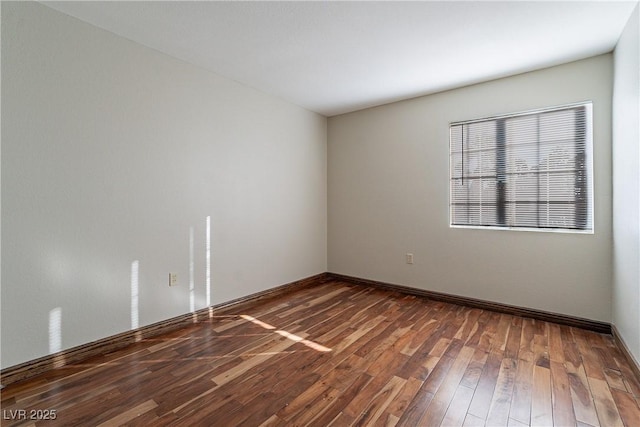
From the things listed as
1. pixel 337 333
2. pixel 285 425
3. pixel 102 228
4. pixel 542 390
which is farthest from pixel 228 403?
pixel 542 390

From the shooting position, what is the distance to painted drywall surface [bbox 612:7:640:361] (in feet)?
6.59

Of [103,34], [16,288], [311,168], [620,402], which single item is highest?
[103,34]

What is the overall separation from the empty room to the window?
0.02 metres

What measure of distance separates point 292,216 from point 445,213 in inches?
79.7

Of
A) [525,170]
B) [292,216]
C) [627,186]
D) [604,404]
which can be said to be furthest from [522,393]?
[292,216]

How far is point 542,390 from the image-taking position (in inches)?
72.9

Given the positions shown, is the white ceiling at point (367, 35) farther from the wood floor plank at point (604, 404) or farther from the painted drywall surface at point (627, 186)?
the wood floor plank at point (604, 404)

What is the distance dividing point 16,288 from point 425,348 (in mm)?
3004

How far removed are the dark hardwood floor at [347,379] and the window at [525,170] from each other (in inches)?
44.0

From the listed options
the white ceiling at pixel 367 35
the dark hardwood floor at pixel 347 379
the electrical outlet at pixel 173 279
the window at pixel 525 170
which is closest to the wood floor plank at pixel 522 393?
the dark hardwood floor at pixel 347 379

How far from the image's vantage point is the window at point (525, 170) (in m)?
2.87

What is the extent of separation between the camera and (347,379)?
6.42 feet

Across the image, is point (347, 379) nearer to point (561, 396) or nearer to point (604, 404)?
point (561, 396)

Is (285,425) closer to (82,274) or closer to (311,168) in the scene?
→ (82,274)
